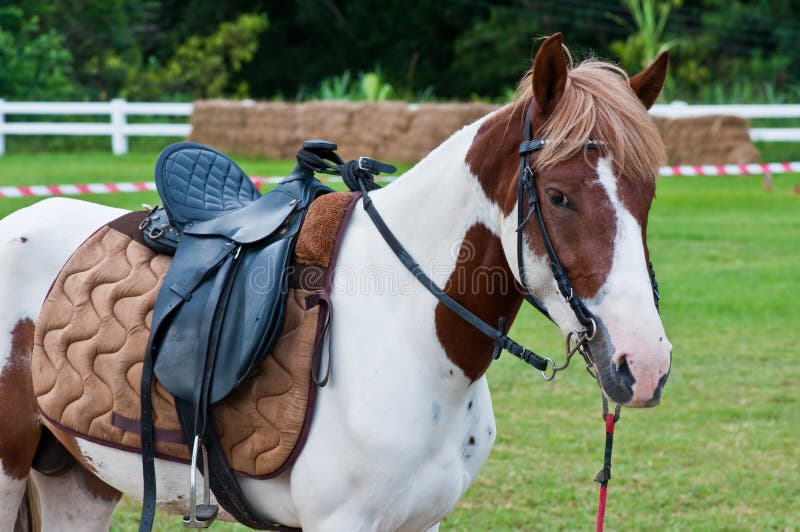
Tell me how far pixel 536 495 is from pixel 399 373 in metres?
2.31

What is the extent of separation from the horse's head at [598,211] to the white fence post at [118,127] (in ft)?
54.4

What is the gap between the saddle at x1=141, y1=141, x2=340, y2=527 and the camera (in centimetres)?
237

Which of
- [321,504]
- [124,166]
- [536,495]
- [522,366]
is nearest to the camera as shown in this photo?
[321,504]

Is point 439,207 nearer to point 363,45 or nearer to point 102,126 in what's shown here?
point 102,126

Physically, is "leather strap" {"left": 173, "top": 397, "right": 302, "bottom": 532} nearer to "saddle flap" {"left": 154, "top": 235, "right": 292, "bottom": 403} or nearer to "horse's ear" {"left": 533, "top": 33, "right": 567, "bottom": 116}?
"saddle flap" {"left": 154, "top": 235, "right": 292, "bottom": 403}

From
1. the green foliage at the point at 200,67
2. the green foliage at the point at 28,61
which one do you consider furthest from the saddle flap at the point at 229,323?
the green foliage at the point at 200,67

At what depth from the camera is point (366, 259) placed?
2412 mm

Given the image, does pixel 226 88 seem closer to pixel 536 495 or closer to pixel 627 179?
pixel 536 495

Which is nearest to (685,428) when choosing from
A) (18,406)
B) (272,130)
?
(18,406)

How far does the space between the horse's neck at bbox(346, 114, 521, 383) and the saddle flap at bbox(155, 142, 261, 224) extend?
649 millimetres

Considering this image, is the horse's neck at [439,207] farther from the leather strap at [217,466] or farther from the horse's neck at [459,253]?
the leather strap at [217,466]

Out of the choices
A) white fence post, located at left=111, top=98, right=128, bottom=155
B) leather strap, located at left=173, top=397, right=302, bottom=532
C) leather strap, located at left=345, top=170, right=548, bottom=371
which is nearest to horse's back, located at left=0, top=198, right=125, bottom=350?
leather strap, located at left=173, top=397, right=302, bottom=532

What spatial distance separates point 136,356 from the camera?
8.34 feet

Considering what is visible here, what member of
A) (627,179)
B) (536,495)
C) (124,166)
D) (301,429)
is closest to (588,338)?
(627,179)
